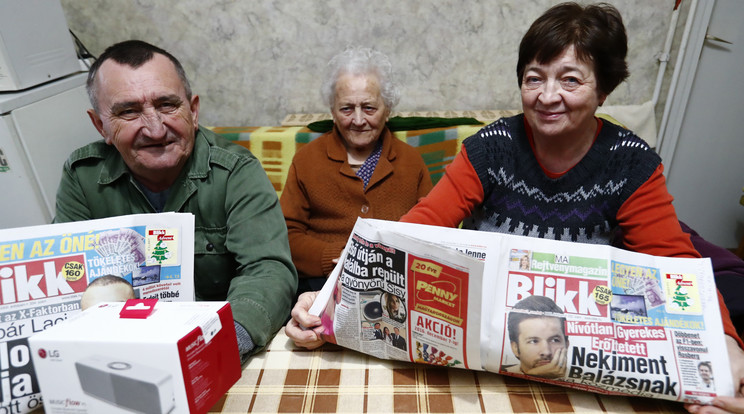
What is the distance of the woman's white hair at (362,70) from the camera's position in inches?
69.0

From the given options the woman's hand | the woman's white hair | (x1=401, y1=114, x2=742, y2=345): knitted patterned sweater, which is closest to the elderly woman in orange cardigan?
the woman's white hair

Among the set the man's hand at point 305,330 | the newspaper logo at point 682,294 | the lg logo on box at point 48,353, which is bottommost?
the man's hand at point 305,330

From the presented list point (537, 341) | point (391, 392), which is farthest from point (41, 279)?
point (537, 341)

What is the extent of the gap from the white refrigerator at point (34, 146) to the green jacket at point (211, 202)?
2.66 feet

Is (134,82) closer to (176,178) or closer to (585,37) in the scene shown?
(176,178)

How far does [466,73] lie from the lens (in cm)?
228

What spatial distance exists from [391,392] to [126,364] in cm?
40

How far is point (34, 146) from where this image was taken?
1.75m

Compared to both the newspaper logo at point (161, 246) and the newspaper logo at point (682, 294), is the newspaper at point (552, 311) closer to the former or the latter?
the newspaper logo at point (682, 294)

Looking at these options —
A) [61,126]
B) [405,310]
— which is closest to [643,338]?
[405,310]

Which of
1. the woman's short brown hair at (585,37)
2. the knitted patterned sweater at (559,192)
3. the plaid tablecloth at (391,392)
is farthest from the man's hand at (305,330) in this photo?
the woman's short brown hair at (585,37)

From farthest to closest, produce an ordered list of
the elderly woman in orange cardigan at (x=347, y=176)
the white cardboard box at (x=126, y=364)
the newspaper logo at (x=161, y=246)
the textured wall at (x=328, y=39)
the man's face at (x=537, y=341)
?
the textured wall at (x=328, y=39)
the elderly woman in orange cardigan at (x=347, y=176)
the newspaper logo at (x=161, y=246)
the man's face at (x=537, y=341)
the white cardboard box at (x=126, y=364)

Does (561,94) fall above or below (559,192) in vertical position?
above

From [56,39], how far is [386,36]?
1.47 m
